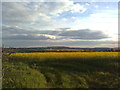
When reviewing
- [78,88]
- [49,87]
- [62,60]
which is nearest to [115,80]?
[78,88]

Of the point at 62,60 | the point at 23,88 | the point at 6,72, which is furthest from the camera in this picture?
the point at 62,60

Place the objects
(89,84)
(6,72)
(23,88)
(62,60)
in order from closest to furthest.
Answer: (23,88) < (89,84) < (6,72) < (62,60)

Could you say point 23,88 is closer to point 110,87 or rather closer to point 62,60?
point 110,87

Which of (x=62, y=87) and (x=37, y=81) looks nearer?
(x=62, y=87)

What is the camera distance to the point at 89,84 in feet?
24.5

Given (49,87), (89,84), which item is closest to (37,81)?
(49,87)

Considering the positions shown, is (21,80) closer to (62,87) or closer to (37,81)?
(37,81)

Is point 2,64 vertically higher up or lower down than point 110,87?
higher up

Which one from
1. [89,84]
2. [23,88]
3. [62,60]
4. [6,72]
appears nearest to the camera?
[23,88]

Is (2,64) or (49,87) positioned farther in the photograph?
(2,64)

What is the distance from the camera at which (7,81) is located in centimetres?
767

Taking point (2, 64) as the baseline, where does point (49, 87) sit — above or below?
below

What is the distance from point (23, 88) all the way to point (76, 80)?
7.78ft

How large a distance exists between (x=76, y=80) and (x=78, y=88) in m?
0.81
